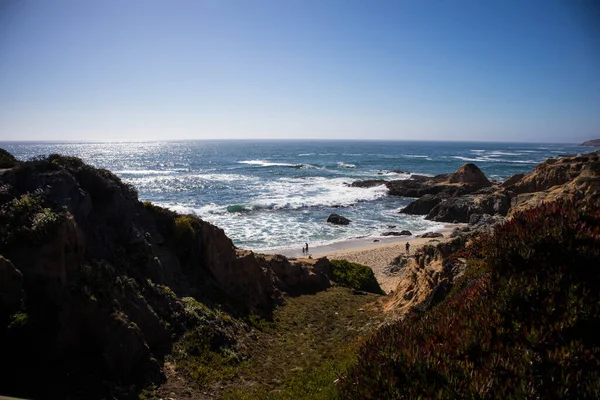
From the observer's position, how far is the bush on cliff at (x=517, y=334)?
3.89 m

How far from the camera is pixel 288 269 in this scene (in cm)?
1839

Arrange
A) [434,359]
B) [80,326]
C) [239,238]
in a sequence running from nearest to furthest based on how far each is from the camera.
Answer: [434,359] → [80,326] → [239,238]

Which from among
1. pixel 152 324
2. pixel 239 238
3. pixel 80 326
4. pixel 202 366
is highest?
pixel 80 326

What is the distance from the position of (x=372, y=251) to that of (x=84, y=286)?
25504 millimetres

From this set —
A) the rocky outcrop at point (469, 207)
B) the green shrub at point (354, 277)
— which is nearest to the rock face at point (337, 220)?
the rocky outcrop at point (469, 207)

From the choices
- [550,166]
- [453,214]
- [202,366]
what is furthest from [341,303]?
[550,166]

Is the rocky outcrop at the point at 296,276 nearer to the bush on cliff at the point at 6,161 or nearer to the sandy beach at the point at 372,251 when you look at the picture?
the sandy beach at the point at 372,251

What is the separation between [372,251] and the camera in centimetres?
3108

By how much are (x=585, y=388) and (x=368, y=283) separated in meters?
17.2

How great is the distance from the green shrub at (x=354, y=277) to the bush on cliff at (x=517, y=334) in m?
14.5

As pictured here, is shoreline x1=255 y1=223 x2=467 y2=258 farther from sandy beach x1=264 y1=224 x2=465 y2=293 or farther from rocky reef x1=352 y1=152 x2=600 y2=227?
rocky reef x1=352 y1=152 x2=600 y2=227

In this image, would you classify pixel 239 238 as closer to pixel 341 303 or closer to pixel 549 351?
pixel 341 303

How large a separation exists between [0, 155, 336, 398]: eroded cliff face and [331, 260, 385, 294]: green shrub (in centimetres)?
809

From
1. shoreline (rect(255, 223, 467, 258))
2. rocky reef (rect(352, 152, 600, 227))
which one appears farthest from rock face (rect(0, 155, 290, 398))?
rocky reef (rect(352, 152, 600, 227))
